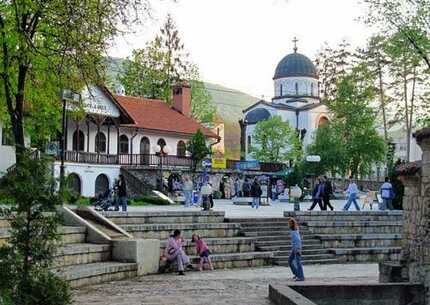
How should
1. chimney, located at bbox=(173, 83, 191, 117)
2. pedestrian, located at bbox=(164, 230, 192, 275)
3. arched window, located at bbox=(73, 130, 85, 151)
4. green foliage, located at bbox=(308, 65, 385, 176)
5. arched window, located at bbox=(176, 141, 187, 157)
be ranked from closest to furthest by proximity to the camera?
pedestrian, located at bbox=(164, 230, 192, 275)
arched window, located at bbox=(73, 130, 85, 151)
arched window, located at bbox=(176, 141, 187, 157)
chimney, located at bbox=(173, 83, 191, 117)
green foliage, located at bbox=(308, 65, 385, 176)

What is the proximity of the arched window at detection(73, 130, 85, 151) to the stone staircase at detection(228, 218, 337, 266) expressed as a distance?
1017 inches

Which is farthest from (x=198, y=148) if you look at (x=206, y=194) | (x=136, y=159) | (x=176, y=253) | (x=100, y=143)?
(x=176, y=253)

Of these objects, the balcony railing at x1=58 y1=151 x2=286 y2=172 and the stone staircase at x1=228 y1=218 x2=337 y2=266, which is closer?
the stone staircase at x1=228 y1=218 x2=337 y2=266

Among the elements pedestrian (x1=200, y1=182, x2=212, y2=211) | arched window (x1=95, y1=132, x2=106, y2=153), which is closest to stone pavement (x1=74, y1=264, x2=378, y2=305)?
pedestrian (x1=200, y1=182, x2=212, y2=211)

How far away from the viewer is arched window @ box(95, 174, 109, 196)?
1774 inches

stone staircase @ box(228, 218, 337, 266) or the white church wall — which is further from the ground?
the white church wall

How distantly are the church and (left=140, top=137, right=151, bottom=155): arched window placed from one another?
1156 inches

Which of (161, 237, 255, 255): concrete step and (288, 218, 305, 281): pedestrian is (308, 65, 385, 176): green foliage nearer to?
(161, 237, 255, 255): concrete step

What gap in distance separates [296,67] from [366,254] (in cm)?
6825

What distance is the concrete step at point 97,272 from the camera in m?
12.9

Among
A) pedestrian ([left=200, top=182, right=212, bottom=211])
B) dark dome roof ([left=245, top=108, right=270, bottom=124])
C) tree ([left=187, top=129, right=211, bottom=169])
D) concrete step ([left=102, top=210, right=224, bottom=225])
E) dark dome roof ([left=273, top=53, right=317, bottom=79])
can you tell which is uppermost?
dark dome roof ([left=273, top=53, right=317, bottom=79])

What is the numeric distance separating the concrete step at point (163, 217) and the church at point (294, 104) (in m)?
59.2

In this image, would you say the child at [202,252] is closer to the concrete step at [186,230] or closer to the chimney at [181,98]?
the concrete step at [186,230]

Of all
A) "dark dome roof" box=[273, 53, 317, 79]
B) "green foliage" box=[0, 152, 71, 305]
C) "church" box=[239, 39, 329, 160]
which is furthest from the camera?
"dark dome roof" box=[273, 53, 317, 79]
